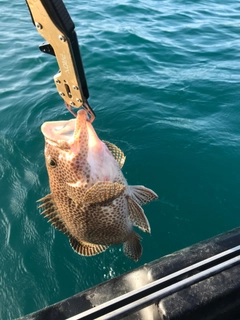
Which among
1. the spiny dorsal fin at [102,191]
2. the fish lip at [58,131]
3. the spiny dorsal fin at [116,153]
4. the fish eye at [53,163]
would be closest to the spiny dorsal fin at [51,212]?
the fish eye at [53,163]

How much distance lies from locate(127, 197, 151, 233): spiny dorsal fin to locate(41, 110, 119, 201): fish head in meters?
0.46

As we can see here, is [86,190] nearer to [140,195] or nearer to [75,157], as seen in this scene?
[75,157]

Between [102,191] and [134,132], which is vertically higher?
[102,191]

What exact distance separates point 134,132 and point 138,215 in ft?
10.2

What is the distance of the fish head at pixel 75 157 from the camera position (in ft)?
9.30

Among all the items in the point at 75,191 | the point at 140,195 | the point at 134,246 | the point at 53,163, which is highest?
the point at 53,163

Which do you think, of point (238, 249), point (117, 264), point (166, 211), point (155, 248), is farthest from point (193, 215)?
point (238, 249)

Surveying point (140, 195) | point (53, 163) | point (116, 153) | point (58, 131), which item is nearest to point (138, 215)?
point (140, 195)

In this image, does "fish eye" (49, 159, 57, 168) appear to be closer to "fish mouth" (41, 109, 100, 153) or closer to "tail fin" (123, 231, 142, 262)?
"fish mouth" (41, 109, 100, 153)

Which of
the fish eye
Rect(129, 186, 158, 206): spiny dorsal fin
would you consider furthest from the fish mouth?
Rect(129, 186, 158, 206): spiny dorsal fin

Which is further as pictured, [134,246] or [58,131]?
[134,246]

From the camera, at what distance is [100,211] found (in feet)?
10.1

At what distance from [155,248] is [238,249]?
192 centimetres

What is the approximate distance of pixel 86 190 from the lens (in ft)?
9.66
